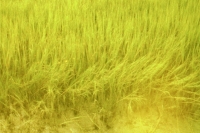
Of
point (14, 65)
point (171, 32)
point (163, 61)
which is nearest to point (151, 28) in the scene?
point (171, 32)

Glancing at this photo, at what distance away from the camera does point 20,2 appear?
7.69ft

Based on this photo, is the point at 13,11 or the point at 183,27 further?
the point at 13,11

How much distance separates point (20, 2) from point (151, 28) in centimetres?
98

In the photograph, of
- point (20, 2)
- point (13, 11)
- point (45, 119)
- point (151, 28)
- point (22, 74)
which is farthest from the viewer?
point (20, 2)

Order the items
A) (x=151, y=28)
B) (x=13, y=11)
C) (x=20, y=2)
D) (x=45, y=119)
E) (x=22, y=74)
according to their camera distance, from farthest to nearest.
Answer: (x=20, y=2) < (x=13, y=11) < (x=151, y=28) < (x=22, y=74) < (x=45, y=119)

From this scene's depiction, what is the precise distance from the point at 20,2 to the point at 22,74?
2.83 ft

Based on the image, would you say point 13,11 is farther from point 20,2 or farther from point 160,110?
point 160,110

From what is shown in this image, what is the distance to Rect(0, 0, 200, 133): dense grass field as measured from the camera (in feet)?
5.06

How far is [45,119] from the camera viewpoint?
5.02ft

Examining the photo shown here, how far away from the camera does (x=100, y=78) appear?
1561mm

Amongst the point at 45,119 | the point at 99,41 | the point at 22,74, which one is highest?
the point at 99,41

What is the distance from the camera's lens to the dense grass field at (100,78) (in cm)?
154

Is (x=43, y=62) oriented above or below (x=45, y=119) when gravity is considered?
above

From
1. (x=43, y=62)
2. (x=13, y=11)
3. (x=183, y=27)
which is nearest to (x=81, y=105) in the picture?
(x=43, y=62)
